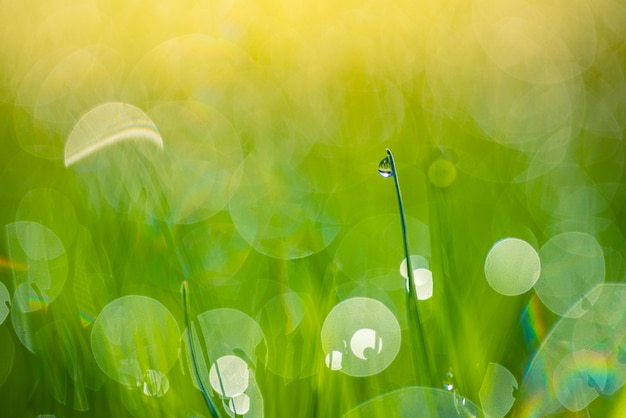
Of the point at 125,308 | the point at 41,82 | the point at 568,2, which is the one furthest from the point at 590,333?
the point at 41,82

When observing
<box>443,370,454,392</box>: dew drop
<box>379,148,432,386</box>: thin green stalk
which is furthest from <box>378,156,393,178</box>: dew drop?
<box>443,370,454,392</box>: dew drop

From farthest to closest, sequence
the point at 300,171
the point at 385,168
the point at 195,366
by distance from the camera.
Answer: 1. the point at 300,171
2. the point at 385,168
3. the point at 195,366

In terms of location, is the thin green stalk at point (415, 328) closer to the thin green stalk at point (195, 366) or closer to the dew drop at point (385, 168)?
the dew drop at point (385, 168)

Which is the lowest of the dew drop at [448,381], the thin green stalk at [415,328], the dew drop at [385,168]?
the dew drop at [448,381]

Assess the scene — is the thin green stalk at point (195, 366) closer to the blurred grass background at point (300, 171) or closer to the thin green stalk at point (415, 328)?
the blurred grass background at point (300, 171)

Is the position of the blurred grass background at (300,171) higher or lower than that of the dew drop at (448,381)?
higher

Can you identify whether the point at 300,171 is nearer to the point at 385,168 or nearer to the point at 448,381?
the point at 385,168

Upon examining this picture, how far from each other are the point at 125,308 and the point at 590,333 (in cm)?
68

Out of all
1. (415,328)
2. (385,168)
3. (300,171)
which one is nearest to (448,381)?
(415,328)

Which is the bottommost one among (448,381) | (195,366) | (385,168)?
(448,381)

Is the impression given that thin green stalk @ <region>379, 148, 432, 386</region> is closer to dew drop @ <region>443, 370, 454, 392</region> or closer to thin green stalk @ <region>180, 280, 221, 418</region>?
dew drop @ <region>443, 370, 454, 392</region>

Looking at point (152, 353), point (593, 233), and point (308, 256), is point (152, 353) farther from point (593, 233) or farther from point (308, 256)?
point (593, 233)

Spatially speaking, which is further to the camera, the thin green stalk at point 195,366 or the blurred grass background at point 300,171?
the blurred grass background at point 300,171

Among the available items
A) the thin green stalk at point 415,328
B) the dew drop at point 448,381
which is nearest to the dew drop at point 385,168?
the thin green stalk at point 415,328
